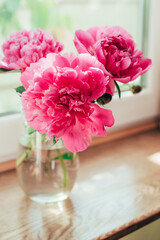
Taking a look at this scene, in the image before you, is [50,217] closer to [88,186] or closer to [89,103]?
[88,186]

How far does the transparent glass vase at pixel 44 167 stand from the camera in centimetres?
66

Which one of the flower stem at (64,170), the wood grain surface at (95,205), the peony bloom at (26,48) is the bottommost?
the wood grain surface at (95,205)

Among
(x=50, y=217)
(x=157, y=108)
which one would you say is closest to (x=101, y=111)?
(x=50, y=217)

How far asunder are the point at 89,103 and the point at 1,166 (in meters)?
0.48

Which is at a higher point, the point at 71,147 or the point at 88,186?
the point at 71,147

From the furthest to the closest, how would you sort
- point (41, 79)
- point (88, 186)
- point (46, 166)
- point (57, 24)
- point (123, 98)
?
point (123, 98), point (57, 24), point (88, 186), point (46, 166), point (41, 79)

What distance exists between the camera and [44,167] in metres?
0.67

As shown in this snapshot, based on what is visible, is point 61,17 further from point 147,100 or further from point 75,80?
point 75,80

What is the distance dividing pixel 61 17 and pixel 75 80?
57 centimetres

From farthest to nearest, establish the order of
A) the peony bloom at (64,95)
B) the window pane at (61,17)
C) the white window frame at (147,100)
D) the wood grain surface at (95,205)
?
the white window frame at (147,100) → the window pane at (61,17) → the wood grain surface at (95,205) → the peony bloom at (64,95)

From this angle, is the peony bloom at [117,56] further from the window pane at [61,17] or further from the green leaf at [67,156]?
the window pane at [61,17]

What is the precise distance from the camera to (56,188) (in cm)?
68

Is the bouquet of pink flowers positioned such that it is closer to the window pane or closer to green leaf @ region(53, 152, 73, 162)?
green leaf @ region(53, 152, 73, 162)

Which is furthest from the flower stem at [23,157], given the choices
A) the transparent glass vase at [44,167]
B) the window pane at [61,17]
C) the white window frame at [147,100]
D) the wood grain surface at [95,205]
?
the white window frame at [147,100]
